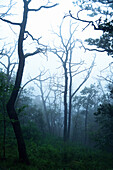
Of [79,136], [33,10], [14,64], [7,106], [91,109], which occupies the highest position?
[14,64]

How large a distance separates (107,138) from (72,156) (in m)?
2.93

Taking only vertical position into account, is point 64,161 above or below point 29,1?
below

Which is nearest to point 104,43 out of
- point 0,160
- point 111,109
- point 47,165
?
point 111,109

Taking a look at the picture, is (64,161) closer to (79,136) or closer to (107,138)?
(107,138)

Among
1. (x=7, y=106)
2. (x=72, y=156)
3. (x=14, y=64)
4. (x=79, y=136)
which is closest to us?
(x=7, y=106)

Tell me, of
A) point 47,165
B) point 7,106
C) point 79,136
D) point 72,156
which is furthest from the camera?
point 79,136

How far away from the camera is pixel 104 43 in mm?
9023

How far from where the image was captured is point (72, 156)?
10.4 m

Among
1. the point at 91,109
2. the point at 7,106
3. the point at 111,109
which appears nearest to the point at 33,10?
the point at 7,106

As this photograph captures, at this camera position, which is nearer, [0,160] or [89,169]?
[0,160]

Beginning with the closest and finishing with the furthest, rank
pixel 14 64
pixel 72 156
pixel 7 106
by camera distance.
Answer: pixel 7 106 → pixel 72 156 → pixel 14 64

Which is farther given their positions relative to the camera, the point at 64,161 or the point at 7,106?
the point at 64,161

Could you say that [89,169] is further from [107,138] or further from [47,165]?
[107,138]

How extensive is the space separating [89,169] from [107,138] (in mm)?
4075
